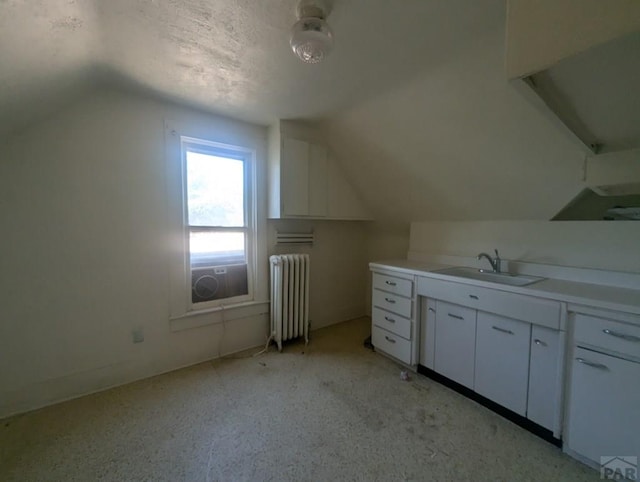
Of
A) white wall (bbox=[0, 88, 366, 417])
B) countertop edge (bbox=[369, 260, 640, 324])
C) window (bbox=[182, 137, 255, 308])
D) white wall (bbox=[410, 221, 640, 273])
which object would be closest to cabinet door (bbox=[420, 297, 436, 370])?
countertop edge (bbox=[369, 260, 640, 324])

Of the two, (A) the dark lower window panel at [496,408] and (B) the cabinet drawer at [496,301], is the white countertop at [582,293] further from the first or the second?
(A) the dark lower window panel at [496,408]

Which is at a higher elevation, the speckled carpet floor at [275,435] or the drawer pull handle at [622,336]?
the drawer pull handle at [622,336]

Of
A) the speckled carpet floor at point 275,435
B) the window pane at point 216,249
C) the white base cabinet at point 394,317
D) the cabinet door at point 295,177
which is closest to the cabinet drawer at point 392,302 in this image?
the white base cabinet at point 394,317

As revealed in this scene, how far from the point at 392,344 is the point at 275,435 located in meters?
1.34

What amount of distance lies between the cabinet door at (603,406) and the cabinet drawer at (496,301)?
0.74 feet

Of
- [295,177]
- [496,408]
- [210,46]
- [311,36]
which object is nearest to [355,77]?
[311,36]

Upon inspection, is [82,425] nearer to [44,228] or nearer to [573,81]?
[44,228]

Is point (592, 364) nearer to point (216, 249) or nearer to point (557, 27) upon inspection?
point (557, 27)

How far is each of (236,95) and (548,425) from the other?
3.12 metres

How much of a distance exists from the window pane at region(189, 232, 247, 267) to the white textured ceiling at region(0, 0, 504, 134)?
1.25 metres

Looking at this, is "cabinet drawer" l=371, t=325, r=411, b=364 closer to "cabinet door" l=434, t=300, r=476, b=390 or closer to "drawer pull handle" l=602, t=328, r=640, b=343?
"cabinet door" l=434, t=300, r=476, b=390

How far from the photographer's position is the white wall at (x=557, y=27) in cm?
67

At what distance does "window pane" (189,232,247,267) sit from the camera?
2.49 m

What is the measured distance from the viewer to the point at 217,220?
2.60 m
